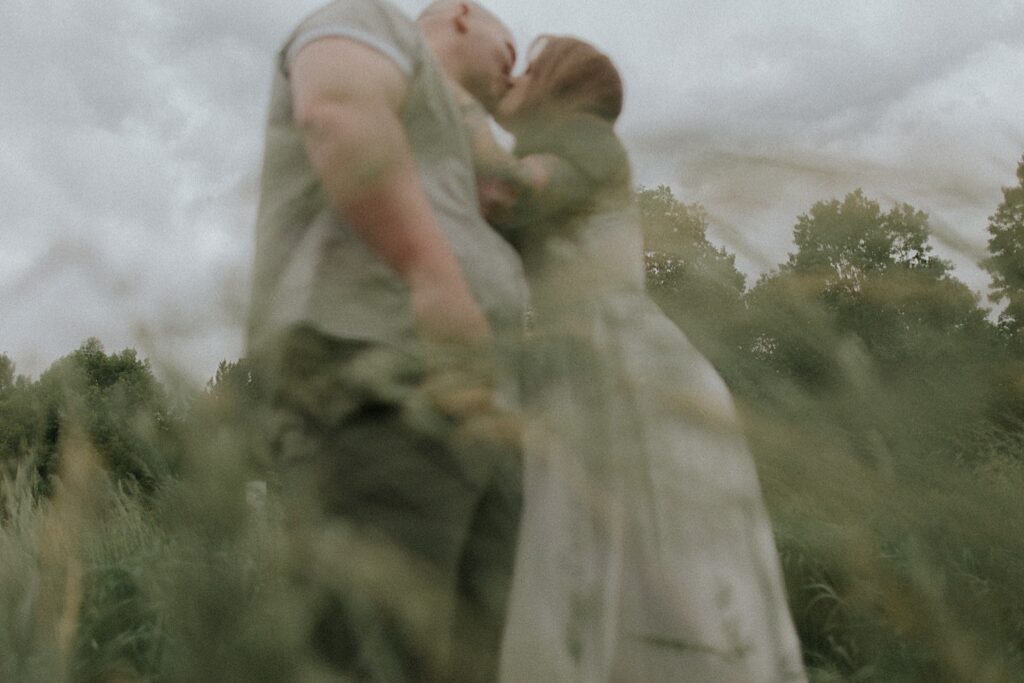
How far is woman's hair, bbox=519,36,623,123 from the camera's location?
82cm

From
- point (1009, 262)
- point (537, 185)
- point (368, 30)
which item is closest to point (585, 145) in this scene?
point (537, 185)

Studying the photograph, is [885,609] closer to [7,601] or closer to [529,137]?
[529,137]

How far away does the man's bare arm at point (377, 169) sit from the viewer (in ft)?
2.05

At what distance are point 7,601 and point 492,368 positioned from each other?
967 mm

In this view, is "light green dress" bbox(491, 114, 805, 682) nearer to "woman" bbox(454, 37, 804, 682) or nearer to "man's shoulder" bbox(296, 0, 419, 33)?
"woman" bbox(454, 37, 804, 682)

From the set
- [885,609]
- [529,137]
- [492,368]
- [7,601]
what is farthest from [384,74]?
[7,601]

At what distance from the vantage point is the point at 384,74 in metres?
0.93

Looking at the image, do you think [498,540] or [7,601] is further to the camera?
[498,540]

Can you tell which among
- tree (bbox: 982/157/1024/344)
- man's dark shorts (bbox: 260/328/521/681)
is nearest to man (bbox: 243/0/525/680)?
man's dark shorts (bbox: 260/328/521/681)

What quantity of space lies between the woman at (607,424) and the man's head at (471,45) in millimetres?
360

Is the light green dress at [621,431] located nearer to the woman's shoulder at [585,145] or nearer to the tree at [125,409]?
the woman's shoulder at [585,145]

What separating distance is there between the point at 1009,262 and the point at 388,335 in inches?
25.0

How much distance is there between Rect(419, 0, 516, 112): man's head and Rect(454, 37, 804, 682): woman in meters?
0.36

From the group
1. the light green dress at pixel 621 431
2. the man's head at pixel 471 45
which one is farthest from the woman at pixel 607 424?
the man's head at pixel 471 45
